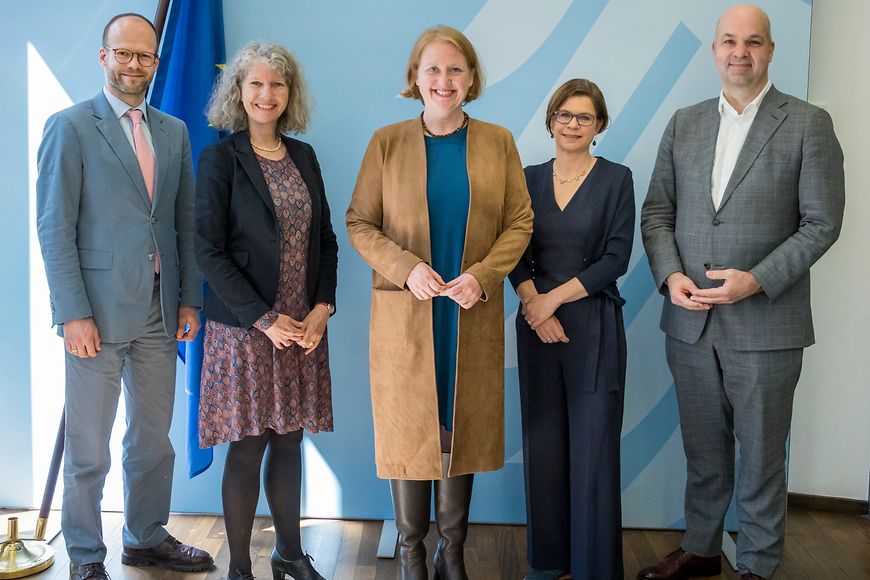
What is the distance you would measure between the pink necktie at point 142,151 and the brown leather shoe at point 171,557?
1260 mm

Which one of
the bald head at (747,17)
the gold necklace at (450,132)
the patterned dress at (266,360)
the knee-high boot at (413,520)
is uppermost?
the bald head at (747,17)

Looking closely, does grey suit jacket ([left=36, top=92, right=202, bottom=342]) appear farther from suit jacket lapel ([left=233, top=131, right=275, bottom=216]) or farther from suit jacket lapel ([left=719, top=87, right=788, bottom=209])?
suit jacket lapel ([left=719, top=87, right=788, bottom=209])

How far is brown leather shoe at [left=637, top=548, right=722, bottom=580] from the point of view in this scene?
2955 mm

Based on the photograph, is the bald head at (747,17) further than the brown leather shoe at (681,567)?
No

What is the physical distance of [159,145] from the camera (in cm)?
276

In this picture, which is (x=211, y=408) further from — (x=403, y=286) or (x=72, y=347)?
(x=403, y=286)

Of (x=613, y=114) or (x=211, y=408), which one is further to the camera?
(x=613, y=114)

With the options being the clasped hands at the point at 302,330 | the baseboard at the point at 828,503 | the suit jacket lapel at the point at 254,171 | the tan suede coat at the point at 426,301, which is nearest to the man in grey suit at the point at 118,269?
the suit jacket lapel at the point at 254,171

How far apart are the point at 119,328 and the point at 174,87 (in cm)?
97

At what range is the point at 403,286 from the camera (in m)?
2.38

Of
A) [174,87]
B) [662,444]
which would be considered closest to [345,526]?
[662,444]

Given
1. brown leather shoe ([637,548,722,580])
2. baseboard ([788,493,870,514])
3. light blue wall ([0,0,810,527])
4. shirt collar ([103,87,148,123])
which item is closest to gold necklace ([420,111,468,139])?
light blue wall ([0,0,810,527])

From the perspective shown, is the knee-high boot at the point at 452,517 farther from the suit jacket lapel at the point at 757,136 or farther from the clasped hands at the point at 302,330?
the suit jacket lapel at the point at 757,136

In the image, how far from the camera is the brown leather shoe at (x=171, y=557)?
2.96 meters
